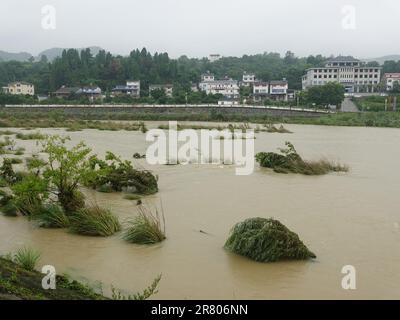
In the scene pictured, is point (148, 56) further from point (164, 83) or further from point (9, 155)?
point (9, 155)

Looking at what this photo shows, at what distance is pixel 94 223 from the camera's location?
902 cm

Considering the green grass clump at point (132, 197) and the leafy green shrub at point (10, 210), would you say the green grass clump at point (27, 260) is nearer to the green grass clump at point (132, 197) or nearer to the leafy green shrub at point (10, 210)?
the leafy green shrub at point (10, 210)

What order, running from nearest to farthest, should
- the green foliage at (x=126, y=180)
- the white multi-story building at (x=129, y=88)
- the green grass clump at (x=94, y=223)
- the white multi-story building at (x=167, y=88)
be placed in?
the green grass clump at (x=94, y=223) → the green foliage at (x=126, y=180) → the white multi-story building at (x=167, y=88) → the white multi-story building at (x=129, y=88)

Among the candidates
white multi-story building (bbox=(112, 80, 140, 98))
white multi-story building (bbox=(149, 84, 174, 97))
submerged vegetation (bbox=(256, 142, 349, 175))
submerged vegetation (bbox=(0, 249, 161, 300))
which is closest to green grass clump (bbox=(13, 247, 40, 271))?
submerged vegetation (bbox=(0, 249, 161, 300))

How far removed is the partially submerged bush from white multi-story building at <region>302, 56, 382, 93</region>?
3099 inches

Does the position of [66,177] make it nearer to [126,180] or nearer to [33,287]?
[126,180]

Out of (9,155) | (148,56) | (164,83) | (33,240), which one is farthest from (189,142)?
(148,56)

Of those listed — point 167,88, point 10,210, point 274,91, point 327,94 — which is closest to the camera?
point 10,210

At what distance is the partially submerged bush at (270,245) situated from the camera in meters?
7.82

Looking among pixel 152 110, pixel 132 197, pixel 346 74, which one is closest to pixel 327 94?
pixel 152 110

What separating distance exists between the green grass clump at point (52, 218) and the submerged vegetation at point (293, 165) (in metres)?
9.18

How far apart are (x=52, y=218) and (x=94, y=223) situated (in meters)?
1.03

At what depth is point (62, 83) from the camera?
3327 inches

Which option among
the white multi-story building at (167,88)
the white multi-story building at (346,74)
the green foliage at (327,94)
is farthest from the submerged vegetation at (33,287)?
the white multi-story building at (346,74)
